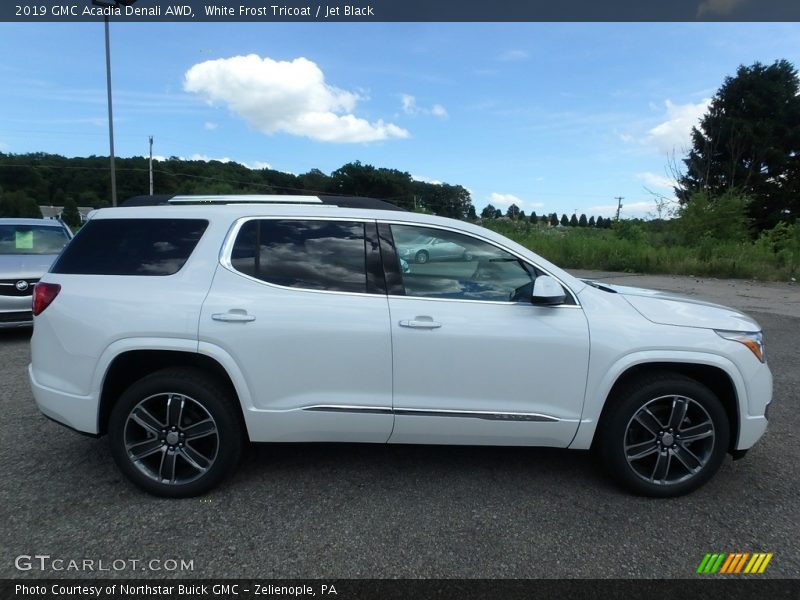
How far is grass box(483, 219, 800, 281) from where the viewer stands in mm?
17234

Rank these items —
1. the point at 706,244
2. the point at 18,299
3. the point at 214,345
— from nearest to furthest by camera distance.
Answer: the point at 214,345 → the point at 18,299 → the point at 706,244

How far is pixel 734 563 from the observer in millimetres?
2715

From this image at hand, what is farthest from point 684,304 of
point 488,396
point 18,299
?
point 18,299

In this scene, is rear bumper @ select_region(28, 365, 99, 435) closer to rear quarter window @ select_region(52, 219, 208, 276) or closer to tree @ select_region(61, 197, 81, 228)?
rear quarter window @ select_region(52, 219, 208, 276)

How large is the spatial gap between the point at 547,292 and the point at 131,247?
261 cm

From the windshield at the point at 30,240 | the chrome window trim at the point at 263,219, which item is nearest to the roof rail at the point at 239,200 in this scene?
the chrome window trim at the point at 263,219

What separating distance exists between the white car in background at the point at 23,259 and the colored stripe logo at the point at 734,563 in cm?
745

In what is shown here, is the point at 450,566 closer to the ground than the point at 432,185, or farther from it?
closer to the ground

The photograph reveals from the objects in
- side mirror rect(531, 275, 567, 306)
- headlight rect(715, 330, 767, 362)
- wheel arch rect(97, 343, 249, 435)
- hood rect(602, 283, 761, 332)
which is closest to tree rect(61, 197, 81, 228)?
wheel arch rect(97, 343, 249, 435)

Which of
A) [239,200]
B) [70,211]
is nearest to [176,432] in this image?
[239,200]

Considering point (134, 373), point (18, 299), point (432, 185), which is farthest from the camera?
point (432, 185)

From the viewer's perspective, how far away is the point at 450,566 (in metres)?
2.65

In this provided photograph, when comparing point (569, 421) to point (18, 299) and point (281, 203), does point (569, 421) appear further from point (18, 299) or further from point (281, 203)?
point (18, 299)

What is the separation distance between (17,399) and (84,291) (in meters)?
2.64
